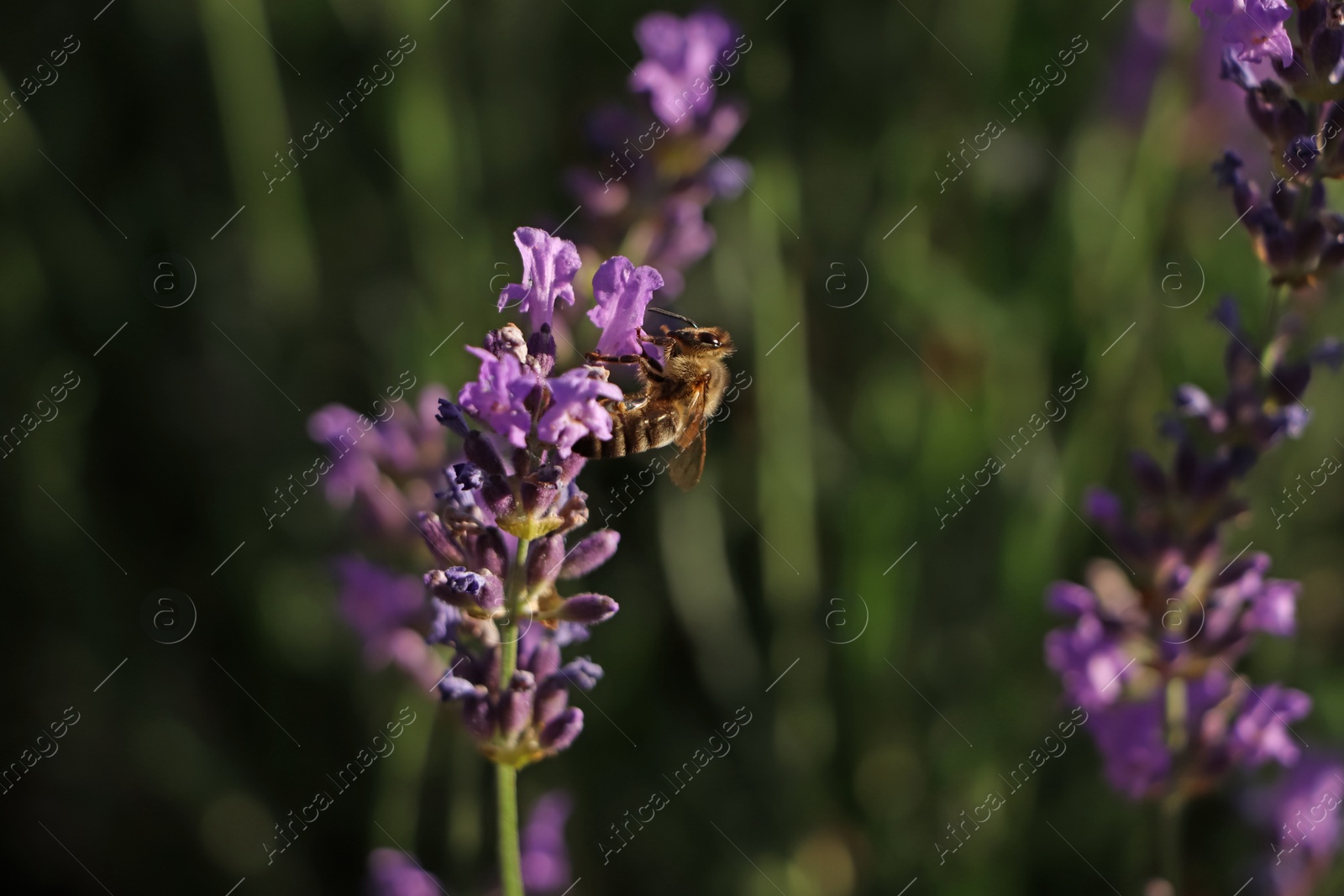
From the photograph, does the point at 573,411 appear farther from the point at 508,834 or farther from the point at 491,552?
the point at 508,834

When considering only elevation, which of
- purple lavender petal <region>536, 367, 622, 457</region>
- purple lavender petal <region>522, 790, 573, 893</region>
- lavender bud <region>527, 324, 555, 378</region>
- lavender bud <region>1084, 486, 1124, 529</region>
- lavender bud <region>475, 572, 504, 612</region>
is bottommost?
lavender bud <region>1084, 486, 1124, 529</region>

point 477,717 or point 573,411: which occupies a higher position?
point 573,411

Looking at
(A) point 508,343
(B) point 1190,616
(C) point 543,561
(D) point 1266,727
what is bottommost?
(D) point 1266,727

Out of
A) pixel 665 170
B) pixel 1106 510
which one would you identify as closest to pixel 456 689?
pixel 1106 510

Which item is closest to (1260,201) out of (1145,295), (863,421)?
(1145,295)

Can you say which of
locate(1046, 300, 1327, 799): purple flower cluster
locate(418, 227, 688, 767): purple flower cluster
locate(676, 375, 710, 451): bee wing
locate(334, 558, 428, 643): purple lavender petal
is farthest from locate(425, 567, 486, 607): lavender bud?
locate(1046, 300, 1327, 799): purple flower cluster

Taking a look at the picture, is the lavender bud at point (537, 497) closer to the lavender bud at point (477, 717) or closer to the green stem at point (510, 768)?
the green stem at point (510, 768)

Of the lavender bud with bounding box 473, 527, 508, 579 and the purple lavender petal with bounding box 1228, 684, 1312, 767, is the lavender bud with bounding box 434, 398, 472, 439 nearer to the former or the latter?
the lavender bud with bounding box 473, 527, 508, 579
